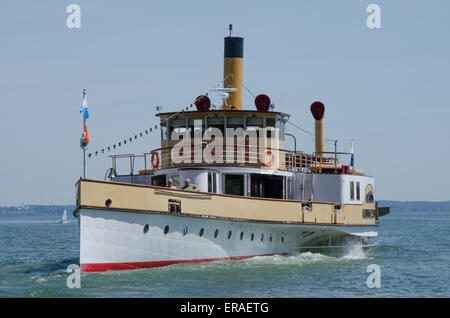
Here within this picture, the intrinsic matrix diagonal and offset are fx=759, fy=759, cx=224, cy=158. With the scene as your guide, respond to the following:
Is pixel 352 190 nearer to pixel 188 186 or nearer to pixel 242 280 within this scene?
pixel 188 186

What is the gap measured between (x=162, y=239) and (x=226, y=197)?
263 centimetres

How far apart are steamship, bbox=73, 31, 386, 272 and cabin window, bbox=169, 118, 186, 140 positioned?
0.03 m

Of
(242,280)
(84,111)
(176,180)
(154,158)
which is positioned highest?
(84,111)

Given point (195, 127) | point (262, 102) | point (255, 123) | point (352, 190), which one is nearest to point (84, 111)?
point (195, 127)

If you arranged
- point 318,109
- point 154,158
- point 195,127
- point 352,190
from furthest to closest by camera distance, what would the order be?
point 318,109 → point 352,190 → point 195,127 → point 154,158

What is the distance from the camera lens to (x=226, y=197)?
21.9 metres

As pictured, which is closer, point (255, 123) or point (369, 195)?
point (255, 123)

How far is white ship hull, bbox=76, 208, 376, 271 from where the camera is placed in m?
19.1

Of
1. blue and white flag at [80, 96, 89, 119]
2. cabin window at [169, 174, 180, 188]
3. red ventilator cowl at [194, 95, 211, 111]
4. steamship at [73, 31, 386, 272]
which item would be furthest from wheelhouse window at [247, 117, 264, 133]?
blue and white flag at [80, 96, 89, 119]

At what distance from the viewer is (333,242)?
2686cm

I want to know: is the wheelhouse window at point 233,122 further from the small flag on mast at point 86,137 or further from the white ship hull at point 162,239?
the small flag on mast at point 86,137

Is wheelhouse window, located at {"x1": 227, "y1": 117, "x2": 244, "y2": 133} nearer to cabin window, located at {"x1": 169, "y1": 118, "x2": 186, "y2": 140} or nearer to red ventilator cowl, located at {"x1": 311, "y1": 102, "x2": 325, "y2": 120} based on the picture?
cabin window, located at {"x1": 169, "y1": 118, "x2": 186, "y2": 140}

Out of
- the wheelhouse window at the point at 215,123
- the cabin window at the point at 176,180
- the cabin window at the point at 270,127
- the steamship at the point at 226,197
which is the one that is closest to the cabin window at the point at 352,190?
the steamship at the point at 226,197
